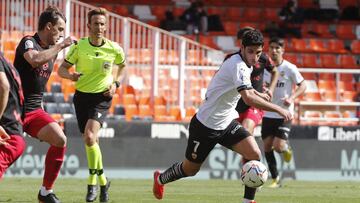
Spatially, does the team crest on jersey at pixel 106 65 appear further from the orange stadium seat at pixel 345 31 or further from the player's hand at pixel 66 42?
the orange stadium seat at pixel 345 31

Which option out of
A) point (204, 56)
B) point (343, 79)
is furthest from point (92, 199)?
point (343, 79)

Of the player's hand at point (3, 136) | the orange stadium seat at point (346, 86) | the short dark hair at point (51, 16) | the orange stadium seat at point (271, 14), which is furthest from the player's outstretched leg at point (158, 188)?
the orange stadium seat at point (271, 14)

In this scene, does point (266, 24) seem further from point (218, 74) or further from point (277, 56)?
point (218, 74)

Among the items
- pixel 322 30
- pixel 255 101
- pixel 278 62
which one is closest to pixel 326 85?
pixel 322 30

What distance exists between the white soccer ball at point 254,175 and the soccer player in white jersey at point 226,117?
109 mm

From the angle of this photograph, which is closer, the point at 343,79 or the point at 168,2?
the point at 343,79

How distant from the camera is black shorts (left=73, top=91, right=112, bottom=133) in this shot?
13930 mm

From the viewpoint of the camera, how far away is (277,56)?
715 inches

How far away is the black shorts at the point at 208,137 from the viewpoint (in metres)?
12.5

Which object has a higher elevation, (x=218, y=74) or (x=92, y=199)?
(x=218, y=74)

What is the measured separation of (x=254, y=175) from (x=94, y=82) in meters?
2.94

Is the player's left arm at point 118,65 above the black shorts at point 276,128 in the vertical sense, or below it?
above

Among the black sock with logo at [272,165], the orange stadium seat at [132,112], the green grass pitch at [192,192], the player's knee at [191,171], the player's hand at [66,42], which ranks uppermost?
the player's hand at [66,42]

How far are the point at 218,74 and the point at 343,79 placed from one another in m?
13.5
